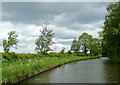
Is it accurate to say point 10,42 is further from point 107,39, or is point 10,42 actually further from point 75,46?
point 75,46

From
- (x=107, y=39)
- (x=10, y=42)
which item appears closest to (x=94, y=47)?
(x=107, y=39)

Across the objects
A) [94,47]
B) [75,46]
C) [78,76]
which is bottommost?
[78,76]

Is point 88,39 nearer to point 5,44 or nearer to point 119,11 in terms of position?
point 119,11

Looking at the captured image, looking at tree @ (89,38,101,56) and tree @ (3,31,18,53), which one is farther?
tree @ (89,38,101,56)

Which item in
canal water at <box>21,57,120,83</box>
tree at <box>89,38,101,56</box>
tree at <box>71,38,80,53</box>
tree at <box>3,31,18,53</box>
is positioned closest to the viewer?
canal water at <box>21,57,120,83</box>

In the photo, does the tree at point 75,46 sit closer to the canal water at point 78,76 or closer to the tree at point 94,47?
the tree at point 94,47

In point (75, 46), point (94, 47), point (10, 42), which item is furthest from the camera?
point (75, 46)

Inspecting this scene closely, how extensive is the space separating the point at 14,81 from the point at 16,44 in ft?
46.1

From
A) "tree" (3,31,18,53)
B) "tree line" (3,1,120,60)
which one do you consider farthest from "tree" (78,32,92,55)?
"tree" (3,31,18,53)

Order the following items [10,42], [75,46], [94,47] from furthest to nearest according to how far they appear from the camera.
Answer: [75,46]
[94,47]
[10,42]

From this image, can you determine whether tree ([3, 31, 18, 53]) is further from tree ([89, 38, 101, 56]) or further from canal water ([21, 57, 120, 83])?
tree ([89, 38, 101, 56])

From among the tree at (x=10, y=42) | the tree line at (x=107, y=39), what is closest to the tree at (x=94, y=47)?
the tree line at (x=107, y=39)

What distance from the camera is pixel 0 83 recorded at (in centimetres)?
615

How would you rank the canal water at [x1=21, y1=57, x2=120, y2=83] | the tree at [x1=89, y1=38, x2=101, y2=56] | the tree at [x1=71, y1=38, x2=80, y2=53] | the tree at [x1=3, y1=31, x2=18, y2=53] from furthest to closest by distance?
the tree at [x1=71, y1=38, x2=80, y2=53] → the tree at [x1=89, y1=38, x2=101, y2=56] → the tree at [x1=3, y1=31, x2=18, y2=53] → the canal water at [x1=21, y1=57, x2=120, y2=83]
